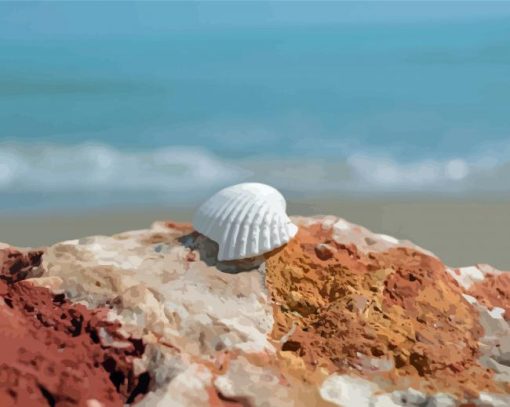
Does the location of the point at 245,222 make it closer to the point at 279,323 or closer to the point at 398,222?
the point at 279,323

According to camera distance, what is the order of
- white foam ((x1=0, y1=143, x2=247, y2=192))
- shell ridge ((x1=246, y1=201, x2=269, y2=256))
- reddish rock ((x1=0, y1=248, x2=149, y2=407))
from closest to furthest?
reddish rock ((x1=0, y1=248, x2=149, y2=407))
shell ridge ((x1=246, y1=201, x2=269, y2=256))
white foam ((x1=0, y1=143, x2=247, y2=192))

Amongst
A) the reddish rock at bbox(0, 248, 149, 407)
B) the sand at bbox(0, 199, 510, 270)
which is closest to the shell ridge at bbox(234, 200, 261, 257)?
the reddish rock at bbox(0, 248, 149, 407)

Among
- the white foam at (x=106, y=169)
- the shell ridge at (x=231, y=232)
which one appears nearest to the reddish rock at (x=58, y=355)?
the shell ridge at (x=231, y=232)

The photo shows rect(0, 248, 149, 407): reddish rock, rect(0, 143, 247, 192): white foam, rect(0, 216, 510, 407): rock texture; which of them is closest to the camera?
rect(0, 248, 149, 407): reddish rock

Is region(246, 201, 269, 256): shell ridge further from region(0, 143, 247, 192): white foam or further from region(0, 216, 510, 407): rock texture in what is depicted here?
region(0, 143, 247, 192): white foam

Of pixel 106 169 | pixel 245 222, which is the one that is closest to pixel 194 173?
pixel 106 169

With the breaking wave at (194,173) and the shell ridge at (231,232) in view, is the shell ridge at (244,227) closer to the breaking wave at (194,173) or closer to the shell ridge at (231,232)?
the shell ridge at (231,232)

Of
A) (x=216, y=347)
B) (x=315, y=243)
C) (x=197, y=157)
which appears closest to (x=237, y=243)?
(x=315, y=243)
